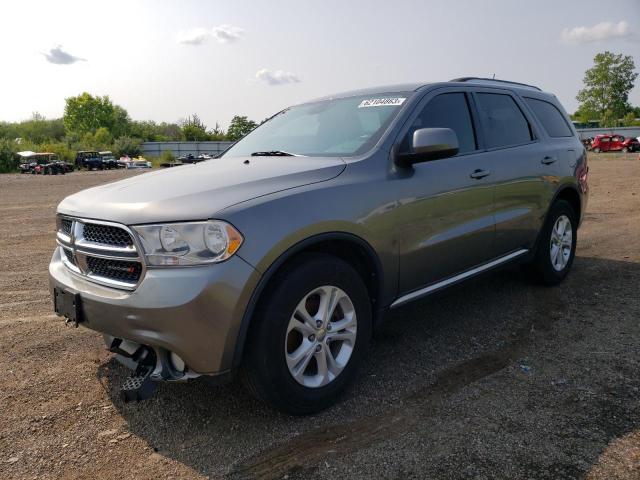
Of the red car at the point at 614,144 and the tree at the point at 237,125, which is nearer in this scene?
the red car at the point at 614,144

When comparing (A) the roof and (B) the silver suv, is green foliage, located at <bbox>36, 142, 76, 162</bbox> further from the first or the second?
(B) the silver suv

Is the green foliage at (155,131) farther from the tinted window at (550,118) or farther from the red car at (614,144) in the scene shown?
the tinted window at (550,118)

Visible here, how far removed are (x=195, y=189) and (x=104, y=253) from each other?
0.56m

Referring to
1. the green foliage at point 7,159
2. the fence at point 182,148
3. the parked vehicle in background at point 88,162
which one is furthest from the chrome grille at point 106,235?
the fence at point 182,148

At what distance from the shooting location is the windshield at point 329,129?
3.52 m

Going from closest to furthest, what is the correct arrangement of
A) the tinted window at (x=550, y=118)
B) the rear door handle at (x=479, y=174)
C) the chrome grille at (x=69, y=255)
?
the chrome grille at (x=69, y=255) → the rear door handle at (x=479, y=174) → the tinted window at (x=550, y=118)

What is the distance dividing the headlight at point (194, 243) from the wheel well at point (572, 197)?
3701mm

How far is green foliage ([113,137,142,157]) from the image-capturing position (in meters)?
75.9

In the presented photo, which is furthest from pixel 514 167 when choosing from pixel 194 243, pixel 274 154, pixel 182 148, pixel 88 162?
pixel 182 148

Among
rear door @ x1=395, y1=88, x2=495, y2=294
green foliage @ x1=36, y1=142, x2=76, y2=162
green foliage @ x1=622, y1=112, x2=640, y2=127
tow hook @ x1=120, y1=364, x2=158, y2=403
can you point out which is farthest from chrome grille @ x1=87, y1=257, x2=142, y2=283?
green foliage @ x1=622, y1=112, x2=640, y2=127

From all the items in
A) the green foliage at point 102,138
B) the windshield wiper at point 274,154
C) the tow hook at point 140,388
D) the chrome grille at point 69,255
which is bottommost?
the tow hook at point 140,388

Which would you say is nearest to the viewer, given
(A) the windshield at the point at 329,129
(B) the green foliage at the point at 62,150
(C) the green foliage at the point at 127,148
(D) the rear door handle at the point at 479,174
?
(A) the windshield at the point at 329,129

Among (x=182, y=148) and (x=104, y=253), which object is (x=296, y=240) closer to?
(x=104, y=253)

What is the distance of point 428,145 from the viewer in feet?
10.6
